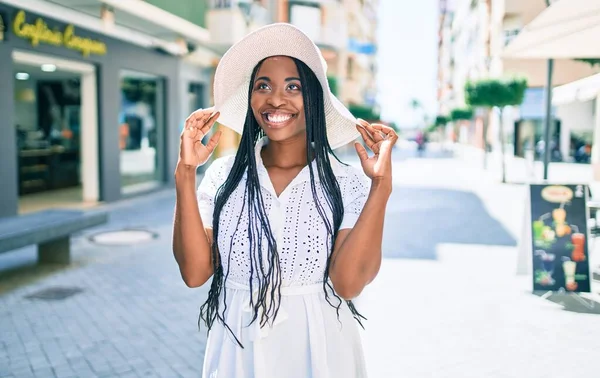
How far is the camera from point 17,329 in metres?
4.91

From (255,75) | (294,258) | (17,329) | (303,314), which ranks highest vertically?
(255,75)

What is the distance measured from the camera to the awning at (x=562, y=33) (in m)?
5.27

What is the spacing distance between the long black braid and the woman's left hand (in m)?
0.12

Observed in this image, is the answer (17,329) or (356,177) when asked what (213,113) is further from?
(17,329)

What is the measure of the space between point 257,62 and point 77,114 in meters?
16.3

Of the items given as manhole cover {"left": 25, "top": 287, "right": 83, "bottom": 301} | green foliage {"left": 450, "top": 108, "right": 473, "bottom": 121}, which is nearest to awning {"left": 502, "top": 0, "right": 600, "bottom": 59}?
manhole cover {"left": 25, "top": 287, "right": 83, "bottom": 301}

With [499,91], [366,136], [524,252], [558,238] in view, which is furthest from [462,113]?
[366,136]

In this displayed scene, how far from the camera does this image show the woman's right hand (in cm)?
182

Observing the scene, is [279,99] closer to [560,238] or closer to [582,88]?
[560,238]

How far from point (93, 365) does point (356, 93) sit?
43088mm

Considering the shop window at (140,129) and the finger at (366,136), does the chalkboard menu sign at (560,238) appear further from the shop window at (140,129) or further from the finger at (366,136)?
the shop window at (140,129)

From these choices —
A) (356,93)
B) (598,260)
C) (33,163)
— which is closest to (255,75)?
(598,260)

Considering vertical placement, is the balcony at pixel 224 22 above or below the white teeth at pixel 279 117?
above

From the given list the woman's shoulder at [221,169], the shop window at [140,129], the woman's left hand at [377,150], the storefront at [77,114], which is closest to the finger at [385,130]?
the woman's left hand at [377,150]
